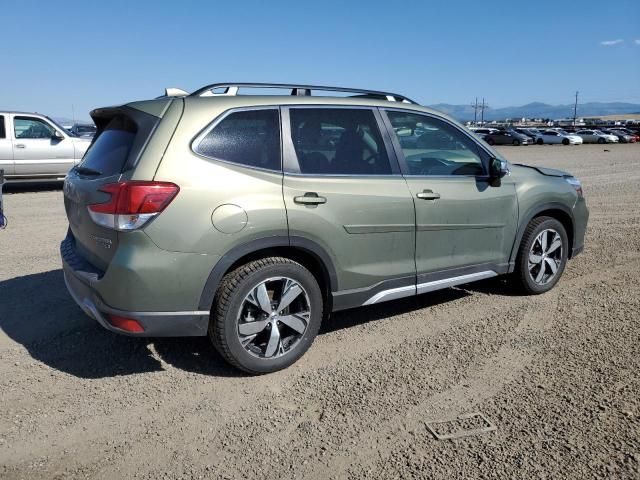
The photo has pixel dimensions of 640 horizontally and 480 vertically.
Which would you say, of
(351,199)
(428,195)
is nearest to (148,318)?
(351,199)

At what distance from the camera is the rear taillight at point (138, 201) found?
10.3 ft

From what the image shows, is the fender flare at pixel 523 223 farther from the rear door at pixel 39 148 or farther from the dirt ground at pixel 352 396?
the rear door at pixel 39 148

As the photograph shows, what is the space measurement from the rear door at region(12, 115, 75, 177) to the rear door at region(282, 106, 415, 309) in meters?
11.1

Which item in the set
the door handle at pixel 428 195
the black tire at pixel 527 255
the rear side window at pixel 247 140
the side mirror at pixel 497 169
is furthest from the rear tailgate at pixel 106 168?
the black tire at pixel 527 255

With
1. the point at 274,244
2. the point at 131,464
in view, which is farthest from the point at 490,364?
the point at 131,464

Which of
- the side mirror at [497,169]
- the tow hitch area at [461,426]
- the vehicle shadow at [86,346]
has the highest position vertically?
the side mirror at [497,169]

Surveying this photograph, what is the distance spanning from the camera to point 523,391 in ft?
11.1

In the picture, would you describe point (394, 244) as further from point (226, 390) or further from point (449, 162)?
point (226, 390)

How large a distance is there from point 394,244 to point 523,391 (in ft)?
4.28

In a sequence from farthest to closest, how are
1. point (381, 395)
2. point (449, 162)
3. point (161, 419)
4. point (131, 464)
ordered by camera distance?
point (449, 162)
point (381, 395)
point (161, 419)
point (131, 464)

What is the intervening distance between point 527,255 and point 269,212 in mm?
2677

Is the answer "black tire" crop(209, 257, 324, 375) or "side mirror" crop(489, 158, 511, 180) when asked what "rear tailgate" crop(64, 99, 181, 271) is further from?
"side mirror" crop(489, 158, 511, 180)

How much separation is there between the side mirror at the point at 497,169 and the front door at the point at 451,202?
2.2 inches

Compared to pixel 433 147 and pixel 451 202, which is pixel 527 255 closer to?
pixel 451 202
